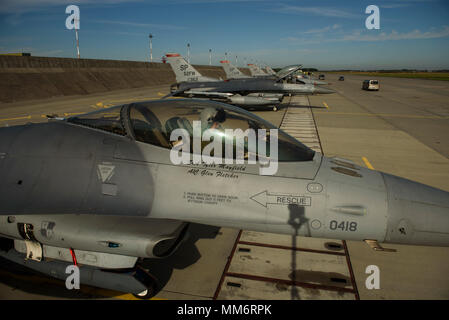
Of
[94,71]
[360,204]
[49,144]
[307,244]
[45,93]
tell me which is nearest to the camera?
[360,204]

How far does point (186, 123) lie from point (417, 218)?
330 centimetres

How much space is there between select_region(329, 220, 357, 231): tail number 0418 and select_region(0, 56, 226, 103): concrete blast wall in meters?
Answer: 34.3

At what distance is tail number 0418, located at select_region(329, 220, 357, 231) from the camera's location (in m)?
3.54

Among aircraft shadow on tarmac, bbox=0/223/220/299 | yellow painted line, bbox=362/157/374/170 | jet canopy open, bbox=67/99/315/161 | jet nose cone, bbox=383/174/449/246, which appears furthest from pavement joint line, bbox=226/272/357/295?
yellow painted line, bbox=362/157/374/170

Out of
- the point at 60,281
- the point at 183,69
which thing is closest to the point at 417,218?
the point at 60,281

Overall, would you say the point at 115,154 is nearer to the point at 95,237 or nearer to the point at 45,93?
the point at 95,237

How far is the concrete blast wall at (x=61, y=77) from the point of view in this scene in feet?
102

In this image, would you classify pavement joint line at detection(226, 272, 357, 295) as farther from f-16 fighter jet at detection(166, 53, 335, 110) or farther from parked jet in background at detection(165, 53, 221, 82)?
parked jet in background at detection(165, 53, 221, 82)

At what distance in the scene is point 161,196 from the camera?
387 centimetres

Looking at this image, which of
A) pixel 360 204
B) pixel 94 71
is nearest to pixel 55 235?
pixel 360 204

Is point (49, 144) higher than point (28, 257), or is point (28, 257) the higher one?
point (49, 144)

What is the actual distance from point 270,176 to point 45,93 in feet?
123
